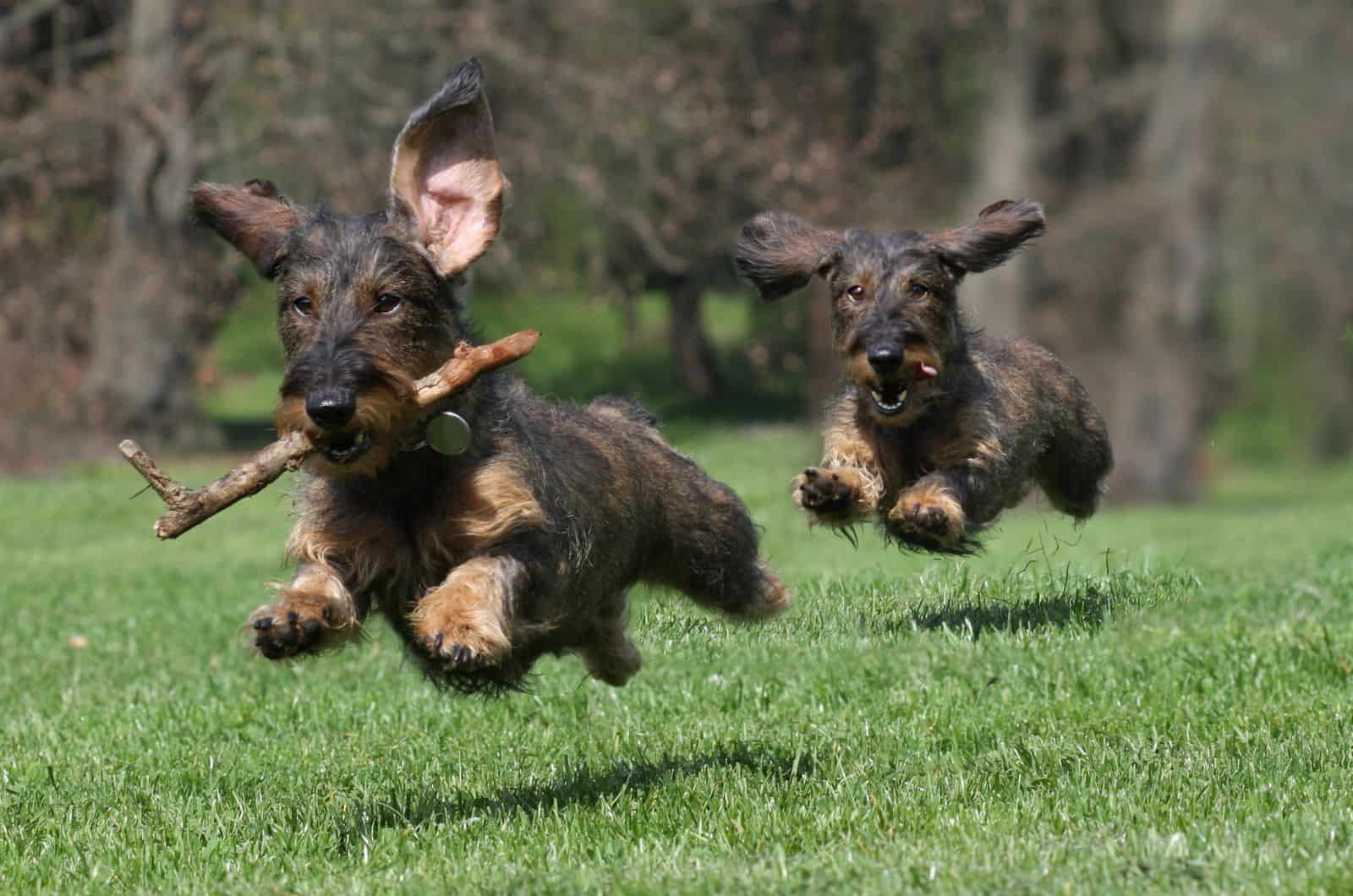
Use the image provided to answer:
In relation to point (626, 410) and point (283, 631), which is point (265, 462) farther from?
point (626, 410)

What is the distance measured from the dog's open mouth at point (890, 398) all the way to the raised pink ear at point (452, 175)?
1385 millimetres

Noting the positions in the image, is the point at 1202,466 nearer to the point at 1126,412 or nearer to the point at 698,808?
the point at 1126,412

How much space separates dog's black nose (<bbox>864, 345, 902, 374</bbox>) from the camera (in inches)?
243

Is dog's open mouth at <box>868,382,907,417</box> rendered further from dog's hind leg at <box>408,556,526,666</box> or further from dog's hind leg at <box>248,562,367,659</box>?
dog's hind leg at <box>248,562,367,659</box>

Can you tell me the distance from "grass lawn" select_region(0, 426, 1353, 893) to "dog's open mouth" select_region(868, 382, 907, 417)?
59cm

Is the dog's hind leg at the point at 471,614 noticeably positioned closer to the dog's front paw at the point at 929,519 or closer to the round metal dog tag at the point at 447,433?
the round metal dog tag at the point at 447,433

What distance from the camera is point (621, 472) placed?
6.85m

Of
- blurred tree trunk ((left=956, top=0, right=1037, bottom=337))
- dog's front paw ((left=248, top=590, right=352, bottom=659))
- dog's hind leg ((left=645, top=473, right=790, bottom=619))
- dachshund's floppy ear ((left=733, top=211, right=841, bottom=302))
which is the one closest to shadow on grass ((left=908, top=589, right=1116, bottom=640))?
dog's hind leg ((left=645, top=473, right=790, bottom=619))

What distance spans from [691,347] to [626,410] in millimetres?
28750

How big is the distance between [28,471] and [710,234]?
969 cm

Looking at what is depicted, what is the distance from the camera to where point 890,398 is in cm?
641

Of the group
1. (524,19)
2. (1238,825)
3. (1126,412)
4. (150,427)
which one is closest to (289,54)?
(524,19)

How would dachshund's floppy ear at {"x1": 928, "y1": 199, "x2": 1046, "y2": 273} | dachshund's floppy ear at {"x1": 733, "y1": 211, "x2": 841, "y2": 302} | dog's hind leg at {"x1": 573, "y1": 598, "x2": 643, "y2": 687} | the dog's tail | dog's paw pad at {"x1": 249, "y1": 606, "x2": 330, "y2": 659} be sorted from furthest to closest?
the dog's tail → dog's hind leg at {"x1": 573, "y1": 598, "x2": 643, "y2": 687} → dachshund's floppy ear at {"x1": 733, "y1": 211, "x2": 841, "y2": 302} → dachshund's floppy ear at {"x1": 928, "y1": 199, "x2": 1046, "y2": 273} → dog's paw pad at {"x1": 249, "y1": 606, "x2": 330, "y2": 659}

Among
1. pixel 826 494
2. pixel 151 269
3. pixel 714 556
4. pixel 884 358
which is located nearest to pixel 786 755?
pixel 714 556
